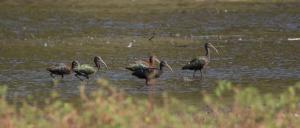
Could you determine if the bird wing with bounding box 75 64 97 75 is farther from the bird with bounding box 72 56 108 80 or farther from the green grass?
the green grass

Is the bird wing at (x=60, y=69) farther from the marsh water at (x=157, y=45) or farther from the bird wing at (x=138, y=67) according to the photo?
the bird wing at (x=138, y=67)

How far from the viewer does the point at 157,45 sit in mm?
28469

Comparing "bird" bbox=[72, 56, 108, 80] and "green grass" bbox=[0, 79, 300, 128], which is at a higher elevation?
"green grass" bbox=[0, 79, 300, 128]

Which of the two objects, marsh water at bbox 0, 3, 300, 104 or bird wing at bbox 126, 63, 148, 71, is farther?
bird wing at bbox 126, 63, 148, 71

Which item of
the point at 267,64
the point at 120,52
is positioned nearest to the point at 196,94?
the point at 267,64

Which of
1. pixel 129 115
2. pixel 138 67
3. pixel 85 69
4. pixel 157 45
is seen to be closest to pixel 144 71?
pixel 138 67

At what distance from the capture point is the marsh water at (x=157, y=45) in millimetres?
18672

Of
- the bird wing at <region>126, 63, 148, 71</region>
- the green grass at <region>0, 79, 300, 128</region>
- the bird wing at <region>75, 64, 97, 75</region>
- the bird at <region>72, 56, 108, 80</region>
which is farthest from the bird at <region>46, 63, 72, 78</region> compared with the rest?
the green grass at <region>0, 79, 300, 128</region>

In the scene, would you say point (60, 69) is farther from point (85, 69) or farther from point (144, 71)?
point (144, 71)

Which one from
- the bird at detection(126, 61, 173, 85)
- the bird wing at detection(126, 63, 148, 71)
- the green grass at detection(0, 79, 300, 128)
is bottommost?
the bird at detection(126, 61, 173, 85)

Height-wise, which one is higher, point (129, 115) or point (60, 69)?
point (129, 115)

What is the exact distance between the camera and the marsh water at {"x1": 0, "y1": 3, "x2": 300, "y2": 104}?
18.7 m

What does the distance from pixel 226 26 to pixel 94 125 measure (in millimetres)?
26934

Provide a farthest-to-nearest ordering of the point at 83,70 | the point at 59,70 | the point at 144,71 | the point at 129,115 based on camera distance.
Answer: the point at 59,70 → the point at 83,70 → the point at 144,71 → the point at 129,115
